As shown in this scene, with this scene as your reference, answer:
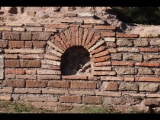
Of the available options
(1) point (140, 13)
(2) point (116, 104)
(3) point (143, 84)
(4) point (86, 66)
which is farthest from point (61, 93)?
(1) point (140, 13)

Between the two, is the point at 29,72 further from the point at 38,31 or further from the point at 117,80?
the point at 117,80

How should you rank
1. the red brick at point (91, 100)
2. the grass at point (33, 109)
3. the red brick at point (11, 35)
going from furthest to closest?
the red brick at point (11, 35) → the red brick at point (91, 100) → the grass at point (33, 109)

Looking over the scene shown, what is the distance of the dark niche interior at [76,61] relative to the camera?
4398 millimetres

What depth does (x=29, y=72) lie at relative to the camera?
14.1 feet

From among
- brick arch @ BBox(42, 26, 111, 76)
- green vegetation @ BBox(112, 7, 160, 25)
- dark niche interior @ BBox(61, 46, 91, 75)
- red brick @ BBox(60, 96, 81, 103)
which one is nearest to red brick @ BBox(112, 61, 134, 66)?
brick arch @ BBox(42, 26, 111, 76)

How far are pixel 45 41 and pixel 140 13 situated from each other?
3217 millimetres

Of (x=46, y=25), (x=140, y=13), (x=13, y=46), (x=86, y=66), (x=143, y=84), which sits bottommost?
(x=143, y=84)

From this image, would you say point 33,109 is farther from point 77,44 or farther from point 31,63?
point 77,44

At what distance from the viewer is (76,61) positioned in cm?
445

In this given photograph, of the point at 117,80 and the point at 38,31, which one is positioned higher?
the point at 38,31

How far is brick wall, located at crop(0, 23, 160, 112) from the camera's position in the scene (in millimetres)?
4254

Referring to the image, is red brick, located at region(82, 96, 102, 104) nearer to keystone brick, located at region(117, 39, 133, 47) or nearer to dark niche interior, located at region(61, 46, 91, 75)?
dark niche interior, located at region(61, 46, 91, 75)

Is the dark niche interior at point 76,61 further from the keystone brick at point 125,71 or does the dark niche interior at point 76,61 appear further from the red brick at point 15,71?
the red brick at point 15,71

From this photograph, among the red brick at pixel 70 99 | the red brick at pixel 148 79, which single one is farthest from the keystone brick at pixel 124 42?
the red brick at pixel 70 99
